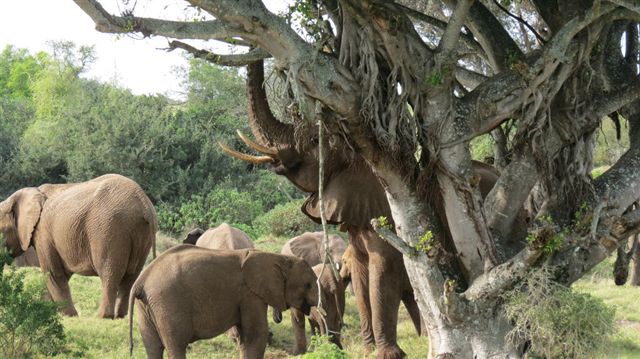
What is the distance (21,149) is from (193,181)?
5.99 meters

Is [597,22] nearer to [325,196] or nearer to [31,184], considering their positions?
[325,196]

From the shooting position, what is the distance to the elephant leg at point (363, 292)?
11453mm

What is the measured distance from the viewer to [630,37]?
978 centimetres

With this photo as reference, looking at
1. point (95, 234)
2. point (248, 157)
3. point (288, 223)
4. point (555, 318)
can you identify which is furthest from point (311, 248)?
point (288, 223)

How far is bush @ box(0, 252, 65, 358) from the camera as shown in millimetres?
10469

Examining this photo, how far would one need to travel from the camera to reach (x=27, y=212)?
15.4 m

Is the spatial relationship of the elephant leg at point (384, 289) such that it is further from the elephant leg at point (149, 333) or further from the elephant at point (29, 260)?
the elephant at point (29, 260)

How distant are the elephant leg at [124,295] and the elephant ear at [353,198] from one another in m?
4.59

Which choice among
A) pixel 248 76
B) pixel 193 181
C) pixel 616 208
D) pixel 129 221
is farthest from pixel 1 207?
pixel 193 181

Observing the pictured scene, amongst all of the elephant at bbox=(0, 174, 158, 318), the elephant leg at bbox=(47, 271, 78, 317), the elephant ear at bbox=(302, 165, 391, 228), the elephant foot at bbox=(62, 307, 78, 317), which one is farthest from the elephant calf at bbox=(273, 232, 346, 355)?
the elephant leg at bbox=(47, 271, 78, 317)

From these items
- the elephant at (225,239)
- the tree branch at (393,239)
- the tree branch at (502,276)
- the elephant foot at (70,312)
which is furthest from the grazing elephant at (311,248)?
the tree branch at (393,239)

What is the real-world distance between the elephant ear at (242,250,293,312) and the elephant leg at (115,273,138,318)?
159 inches

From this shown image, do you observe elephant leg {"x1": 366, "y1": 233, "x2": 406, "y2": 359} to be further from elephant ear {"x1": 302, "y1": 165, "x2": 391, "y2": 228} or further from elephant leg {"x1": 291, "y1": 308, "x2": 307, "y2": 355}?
elephant leg {"x1": 291, "y1": 308, "x2": 307, "y2": 355}

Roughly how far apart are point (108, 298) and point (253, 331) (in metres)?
3.99
